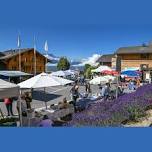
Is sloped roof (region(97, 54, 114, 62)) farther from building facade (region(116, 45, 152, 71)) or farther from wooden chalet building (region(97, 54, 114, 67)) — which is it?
building facade (region(116, 45, 152, 71))

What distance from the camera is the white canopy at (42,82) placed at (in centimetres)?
705

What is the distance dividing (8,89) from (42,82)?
1.28 metres

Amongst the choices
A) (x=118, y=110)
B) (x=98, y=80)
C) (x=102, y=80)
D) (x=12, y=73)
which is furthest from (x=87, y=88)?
(x=12, y=73)

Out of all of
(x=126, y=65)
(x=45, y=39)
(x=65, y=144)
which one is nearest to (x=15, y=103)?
(x=45, y=39)

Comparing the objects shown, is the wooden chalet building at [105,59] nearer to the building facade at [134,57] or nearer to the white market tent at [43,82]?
the building facade at [134,57]

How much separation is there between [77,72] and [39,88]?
3.31 feet

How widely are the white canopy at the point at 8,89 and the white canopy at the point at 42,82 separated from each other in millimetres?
300

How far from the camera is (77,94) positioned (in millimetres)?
8617

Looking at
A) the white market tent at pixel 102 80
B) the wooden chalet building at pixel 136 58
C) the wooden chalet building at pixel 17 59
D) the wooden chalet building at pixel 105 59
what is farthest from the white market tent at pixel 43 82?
the wooden chalet building at pixel 136 58

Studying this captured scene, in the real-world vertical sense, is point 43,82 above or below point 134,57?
below

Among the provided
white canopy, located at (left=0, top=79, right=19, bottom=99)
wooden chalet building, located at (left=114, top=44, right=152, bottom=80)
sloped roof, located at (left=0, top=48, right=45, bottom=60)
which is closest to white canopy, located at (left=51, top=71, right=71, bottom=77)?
sloped roof, located at (left=0, top=48, right=45, bottom=60)

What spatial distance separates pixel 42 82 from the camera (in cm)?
767

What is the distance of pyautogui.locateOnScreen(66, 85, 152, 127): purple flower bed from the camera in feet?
21.9

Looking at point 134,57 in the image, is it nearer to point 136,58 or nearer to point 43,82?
point 136,58
